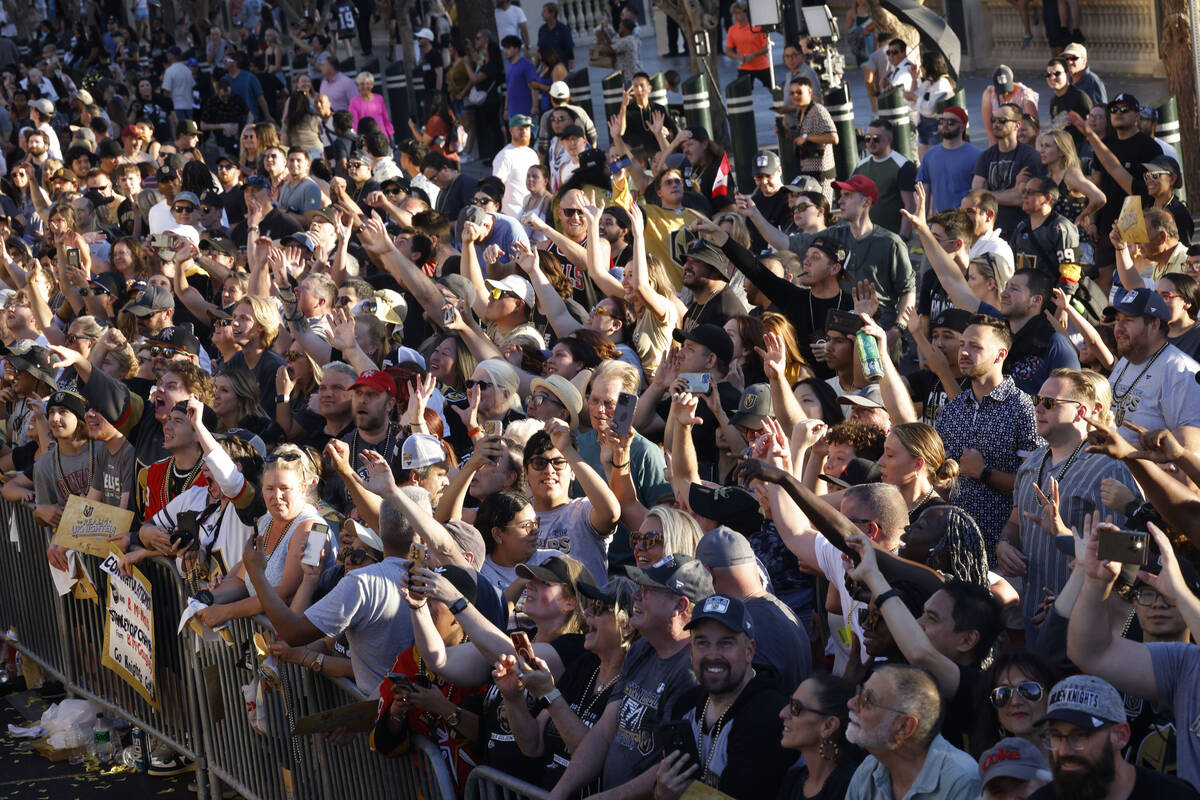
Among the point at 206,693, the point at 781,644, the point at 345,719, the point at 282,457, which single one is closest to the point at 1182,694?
the point at 781,644

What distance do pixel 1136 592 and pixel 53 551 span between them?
20.1 ft

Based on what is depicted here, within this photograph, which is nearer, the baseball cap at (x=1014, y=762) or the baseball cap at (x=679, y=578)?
the baseball cap at (x=1014, y=762)

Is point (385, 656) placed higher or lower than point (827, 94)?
→ lower

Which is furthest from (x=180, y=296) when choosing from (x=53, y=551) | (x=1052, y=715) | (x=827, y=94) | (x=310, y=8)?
(x=310, y=8)

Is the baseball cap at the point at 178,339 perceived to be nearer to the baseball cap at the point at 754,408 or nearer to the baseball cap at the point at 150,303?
the baseball cap at the point at 150,303

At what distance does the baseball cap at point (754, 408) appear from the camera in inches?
301

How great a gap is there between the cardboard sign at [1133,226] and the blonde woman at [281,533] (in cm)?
489

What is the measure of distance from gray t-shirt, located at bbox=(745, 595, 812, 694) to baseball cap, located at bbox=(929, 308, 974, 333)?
2410 millimetres

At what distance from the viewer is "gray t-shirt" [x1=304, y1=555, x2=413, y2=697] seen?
648 cm

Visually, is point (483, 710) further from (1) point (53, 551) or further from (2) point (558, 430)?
(1) point (53, 551)

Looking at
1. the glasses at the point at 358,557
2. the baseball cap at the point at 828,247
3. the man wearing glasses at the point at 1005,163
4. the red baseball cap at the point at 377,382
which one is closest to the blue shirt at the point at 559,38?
the man wearing glasses at the point at 1005,163

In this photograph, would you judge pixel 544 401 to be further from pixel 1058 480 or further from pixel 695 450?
pixel 1058 480

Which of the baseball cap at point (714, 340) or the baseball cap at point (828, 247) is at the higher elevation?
the baseball cap at point (828, 247)

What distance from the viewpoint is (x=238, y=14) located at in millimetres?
40844
